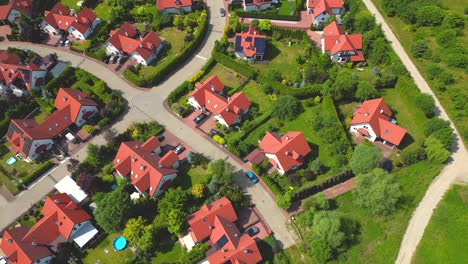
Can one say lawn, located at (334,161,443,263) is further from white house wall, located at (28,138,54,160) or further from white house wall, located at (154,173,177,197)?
white house wall, located at (28,138,54,160)

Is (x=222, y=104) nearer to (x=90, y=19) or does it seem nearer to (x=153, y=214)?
(x=153, y=214)

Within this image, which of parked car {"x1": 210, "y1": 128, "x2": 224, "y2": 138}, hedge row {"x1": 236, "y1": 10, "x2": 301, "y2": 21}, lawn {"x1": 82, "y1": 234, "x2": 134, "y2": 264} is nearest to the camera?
lawn {"x1": 82, "y1": 234, "x2": 134, "y2": 264}

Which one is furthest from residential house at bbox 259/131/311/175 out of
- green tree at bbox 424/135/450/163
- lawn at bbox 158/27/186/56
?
lawn at bbox 158/27/186/56

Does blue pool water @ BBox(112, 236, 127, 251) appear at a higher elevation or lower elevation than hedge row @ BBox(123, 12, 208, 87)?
lower

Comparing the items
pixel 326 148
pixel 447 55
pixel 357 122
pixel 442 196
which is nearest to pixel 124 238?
pixel 326 148

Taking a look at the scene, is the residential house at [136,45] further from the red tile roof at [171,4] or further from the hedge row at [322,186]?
the hedge row at [322,186]

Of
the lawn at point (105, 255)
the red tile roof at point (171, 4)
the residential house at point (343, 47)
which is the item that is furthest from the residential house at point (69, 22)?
the residential house at point (343, 47)

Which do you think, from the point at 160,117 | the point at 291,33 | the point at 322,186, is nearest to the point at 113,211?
the point at 160,117
